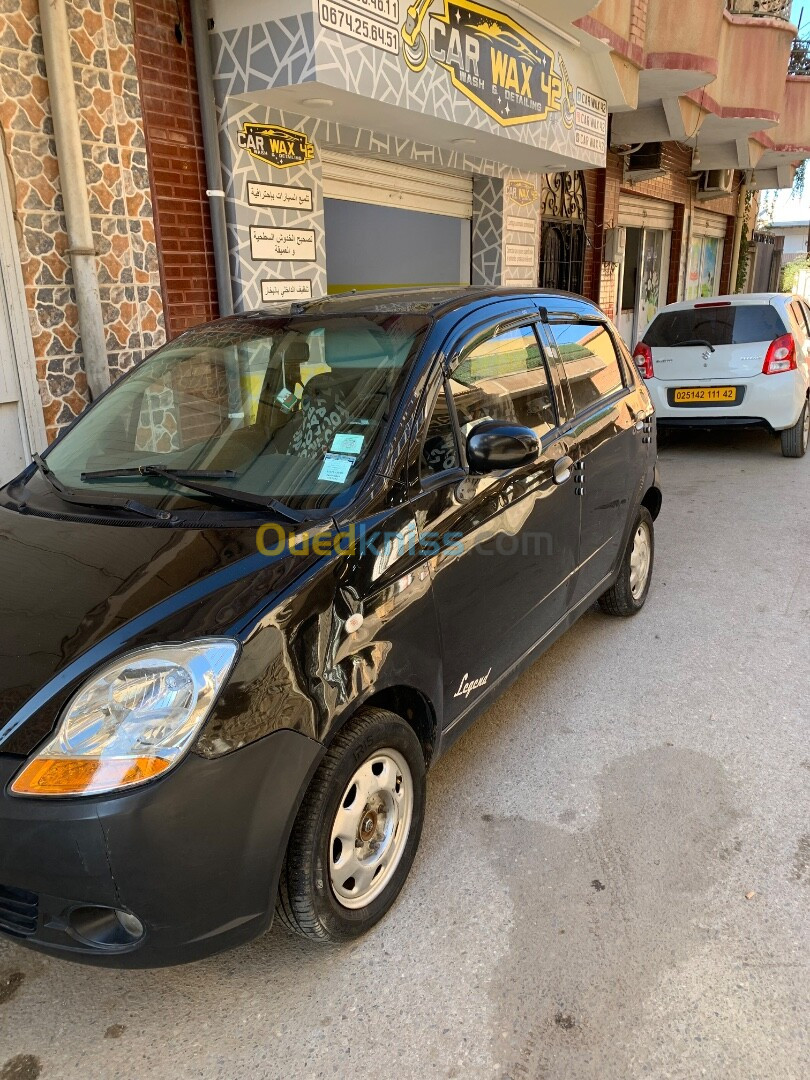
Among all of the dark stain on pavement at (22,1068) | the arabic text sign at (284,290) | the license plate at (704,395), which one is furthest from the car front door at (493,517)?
the license plate at (704,395)

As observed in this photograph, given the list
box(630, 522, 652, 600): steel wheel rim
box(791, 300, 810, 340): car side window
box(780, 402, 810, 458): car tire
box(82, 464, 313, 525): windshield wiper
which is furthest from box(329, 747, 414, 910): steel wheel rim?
box(791, 300, 810, 340): car side window

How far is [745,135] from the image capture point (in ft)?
46.0

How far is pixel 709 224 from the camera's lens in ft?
59.7

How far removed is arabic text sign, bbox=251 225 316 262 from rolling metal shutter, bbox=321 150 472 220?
0.93 m

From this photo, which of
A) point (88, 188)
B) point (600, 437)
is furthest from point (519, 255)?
point (600, 437)

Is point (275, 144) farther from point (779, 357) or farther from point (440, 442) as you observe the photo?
point (779, 357)

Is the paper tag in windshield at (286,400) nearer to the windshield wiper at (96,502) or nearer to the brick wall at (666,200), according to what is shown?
the windshield wiper at (96,502)

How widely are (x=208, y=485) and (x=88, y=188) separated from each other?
3.31m

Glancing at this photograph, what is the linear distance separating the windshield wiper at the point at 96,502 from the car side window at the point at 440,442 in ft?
2.70

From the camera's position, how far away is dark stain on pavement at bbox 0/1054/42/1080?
6.45 ft

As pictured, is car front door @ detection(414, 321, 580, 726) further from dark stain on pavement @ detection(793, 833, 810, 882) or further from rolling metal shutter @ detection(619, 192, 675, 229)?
rolling metal shutter @ detection(619, 192, 675, 229)

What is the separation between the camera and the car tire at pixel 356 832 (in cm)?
208

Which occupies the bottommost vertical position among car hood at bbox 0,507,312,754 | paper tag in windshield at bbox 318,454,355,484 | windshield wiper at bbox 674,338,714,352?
car hood at bbox 0,507,312,754

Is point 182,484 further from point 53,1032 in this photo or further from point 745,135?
point 745,135
